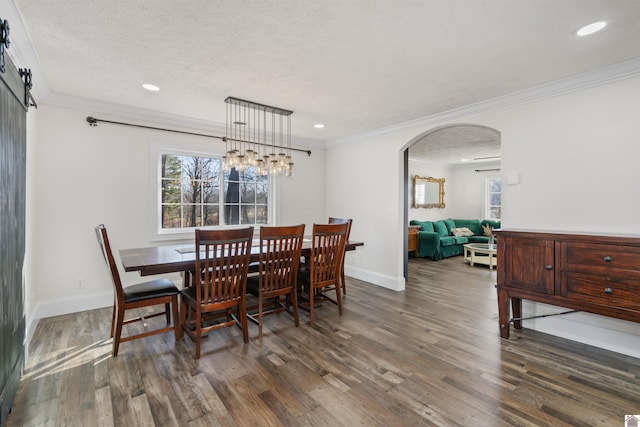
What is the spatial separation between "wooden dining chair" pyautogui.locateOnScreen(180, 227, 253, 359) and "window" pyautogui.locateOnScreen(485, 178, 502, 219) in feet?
25.8

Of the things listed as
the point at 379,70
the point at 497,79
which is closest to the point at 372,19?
the point at 379,70

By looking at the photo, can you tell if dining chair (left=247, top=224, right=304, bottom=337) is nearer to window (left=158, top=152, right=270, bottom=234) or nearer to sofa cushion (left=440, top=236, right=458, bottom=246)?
window (left=158, top=152, right=270, bottom=234)

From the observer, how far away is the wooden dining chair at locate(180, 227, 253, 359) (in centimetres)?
234

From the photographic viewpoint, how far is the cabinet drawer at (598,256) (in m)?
2.10

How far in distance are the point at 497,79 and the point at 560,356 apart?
8.11ft

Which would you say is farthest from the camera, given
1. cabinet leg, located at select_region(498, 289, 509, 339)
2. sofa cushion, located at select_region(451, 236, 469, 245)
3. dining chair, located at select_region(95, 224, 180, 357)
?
sofa cushion, located at select_region(451, 236, 469, 245)

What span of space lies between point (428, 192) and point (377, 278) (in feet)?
14.7

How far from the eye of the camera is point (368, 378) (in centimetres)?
211

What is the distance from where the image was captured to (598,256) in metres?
2.23

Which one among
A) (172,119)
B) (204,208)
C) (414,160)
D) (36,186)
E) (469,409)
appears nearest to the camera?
(469,409)

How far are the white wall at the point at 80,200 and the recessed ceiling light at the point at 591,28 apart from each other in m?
4.28

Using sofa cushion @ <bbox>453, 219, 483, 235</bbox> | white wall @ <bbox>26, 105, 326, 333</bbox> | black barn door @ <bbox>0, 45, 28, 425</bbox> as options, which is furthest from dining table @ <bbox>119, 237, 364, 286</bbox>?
sofa cushion @ <bbox>453, 219, 483, 235</bbox>

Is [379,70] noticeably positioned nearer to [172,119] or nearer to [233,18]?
[233,18]

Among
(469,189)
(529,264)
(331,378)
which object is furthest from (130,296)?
(469,189)
